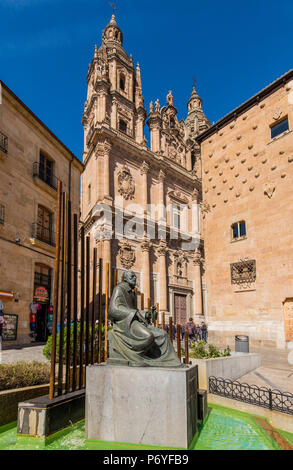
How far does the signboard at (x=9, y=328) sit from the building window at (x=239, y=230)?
10132mm

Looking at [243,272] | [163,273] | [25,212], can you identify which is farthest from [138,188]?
[243,272]

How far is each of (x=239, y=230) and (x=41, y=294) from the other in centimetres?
1022

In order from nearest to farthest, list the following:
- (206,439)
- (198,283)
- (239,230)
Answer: (206,439) → (239,230) → (198,283)

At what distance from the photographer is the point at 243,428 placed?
4.63 metres

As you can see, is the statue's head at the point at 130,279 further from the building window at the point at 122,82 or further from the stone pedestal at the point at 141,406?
the building window at the point at 122,82

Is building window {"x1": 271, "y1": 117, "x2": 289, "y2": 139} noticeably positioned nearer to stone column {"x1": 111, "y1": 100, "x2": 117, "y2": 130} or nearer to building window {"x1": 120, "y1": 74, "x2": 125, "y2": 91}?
stone column {"x1": 111, "y1": 100, "x2": 117, "y2": 130}

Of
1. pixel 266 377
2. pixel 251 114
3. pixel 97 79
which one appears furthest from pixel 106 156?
pixel 266 377

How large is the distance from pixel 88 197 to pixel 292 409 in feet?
81.8

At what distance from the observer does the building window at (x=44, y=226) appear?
16.0 metres

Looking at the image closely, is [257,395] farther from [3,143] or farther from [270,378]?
[3,143]

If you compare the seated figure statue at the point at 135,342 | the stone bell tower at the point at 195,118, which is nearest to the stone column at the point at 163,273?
the stone bell tower at the point at 195,118

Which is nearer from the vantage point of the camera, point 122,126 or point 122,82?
point 122,126

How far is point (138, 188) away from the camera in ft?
92.2
